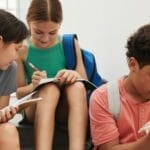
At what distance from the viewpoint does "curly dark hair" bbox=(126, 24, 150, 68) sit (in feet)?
3.59

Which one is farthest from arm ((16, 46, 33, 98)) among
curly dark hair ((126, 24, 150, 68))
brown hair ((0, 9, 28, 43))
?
curly dark hair ((126, 24, 150, 68))

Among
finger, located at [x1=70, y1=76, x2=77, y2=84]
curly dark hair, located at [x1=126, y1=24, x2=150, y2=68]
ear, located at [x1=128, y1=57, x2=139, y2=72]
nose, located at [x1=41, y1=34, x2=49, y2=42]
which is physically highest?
Result: curly dark hair, located at [x1=126, y1=24, x2=150, y2=68]

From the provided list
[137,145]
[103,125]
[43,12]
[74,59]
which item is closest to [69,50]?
[74,59]

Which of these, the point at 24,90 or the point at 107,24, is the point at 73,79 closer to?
the point at 24,90

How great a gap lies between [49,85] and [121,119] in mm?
276

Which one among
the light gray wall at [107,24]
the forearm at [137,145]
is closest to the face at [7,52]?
the forearm at [137,145]

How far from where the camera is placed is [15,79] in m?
1.45

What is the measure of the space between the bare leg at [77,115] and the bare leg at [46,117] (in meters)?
0.05

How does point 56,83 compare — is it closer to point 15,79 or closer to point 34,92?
point 34,92

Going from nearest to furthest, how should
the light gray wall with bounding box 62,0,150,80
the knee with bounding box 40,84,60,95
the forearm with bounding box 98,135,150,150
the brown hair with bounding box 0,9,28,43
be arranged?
the forearm with bounding box 98,135,150,150, the brown hair with bounding box 0,9,28,43, the knee with bounding box 40,84,60,95, the light gray wall with bounding box 62,0,150,80

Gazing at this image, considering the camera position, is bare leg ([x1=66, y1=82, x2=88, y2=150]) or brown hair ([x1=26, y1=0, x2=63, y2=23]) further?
brown hair ([x1=26, y1=0, x2=63, y2=23])

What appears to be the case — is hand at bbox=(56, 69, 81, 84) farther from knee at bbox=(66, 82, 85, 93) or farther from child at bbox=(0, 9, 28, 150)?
child at bbox=(0, 9, 28, 150)

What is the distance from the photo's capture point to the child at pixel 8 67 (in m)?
1.11

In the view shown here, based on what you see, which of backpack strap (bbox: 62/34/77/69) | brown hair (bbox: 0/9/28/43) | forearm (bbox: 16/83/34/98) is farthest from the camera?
backpack strap (bbox: 62/34/77/69)
